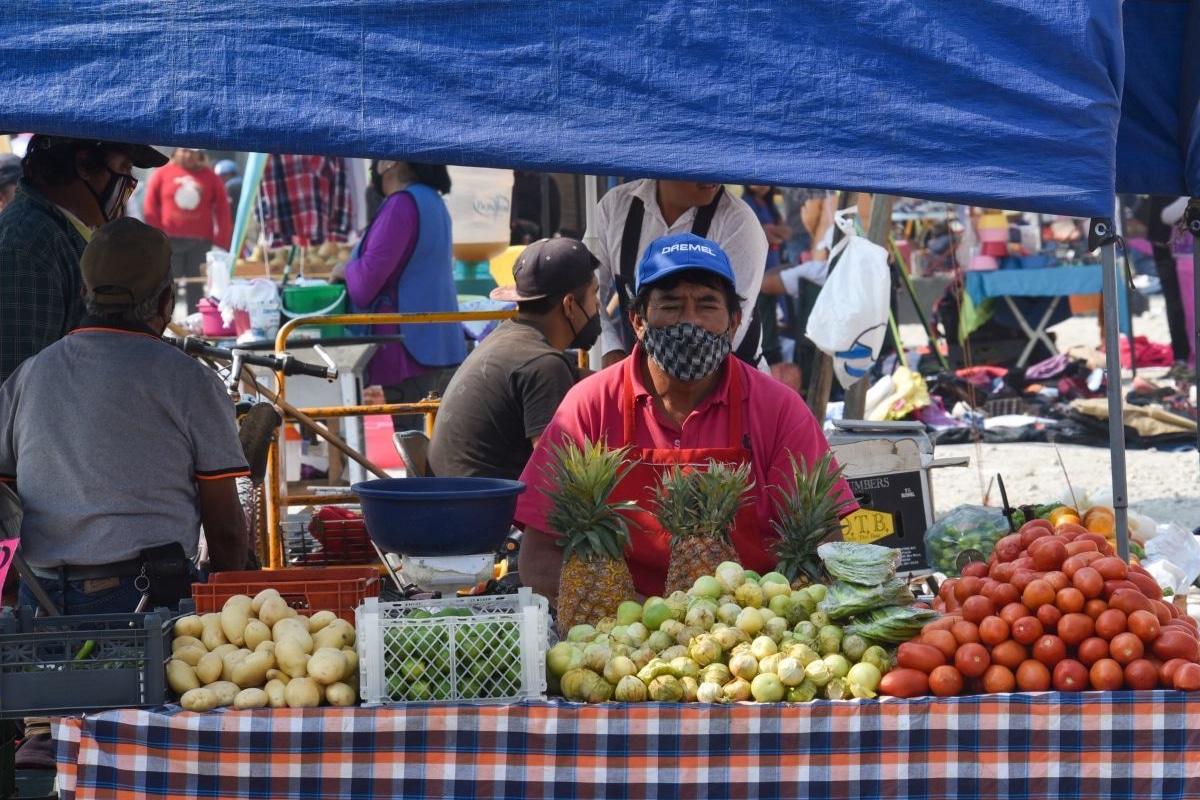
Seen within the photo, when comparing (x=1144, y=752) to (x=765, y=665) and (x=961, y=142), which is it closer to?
(x=765, y=665)

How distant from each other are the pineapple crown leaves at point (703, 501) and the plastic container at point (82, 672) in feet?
4.26

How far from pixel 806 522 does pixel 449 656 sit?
1.04 metres

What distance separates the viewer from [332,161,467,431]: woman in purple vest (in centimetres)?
802

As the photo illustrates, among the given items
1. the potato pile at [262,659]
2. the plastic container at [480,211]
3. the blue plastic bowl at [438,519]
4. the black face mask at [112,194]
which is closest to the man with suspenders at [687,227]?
the black face mask at [112,194]

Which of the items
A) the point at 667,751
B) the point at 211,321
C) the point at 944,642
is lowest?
the point at 667,751

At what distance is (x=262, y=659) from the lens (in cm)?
312


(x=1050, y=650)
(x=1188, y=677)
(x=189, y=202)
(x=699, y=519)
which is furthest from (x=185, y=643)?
(x=189, y=202)

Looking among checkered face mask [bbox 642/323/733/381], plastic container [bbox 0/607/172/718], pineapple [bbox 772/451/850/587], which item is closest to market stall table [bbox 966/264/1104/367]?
checkered face mask [bbox 642/323/733/381]

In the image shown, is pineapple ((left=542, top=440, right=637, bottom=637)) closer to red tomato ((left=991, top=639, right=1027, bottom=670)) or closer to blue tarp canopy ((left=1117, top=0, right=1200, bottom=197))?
red tomato ((left=991, top=639, right=1027, bottom=670))

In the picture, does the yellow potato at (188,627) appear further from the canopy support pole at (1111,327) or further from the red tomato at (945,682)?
the canopy support pole at (1111,327)

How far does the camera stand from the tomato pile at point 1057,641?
3.05 meters

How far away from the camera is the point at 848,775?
10.1 feet

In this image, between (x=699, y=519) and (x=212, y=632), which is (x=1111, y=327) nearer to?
(x=699, y=519)

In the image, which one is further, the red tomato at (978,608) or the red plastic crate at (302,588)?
the red plastic crate at (302,588)
